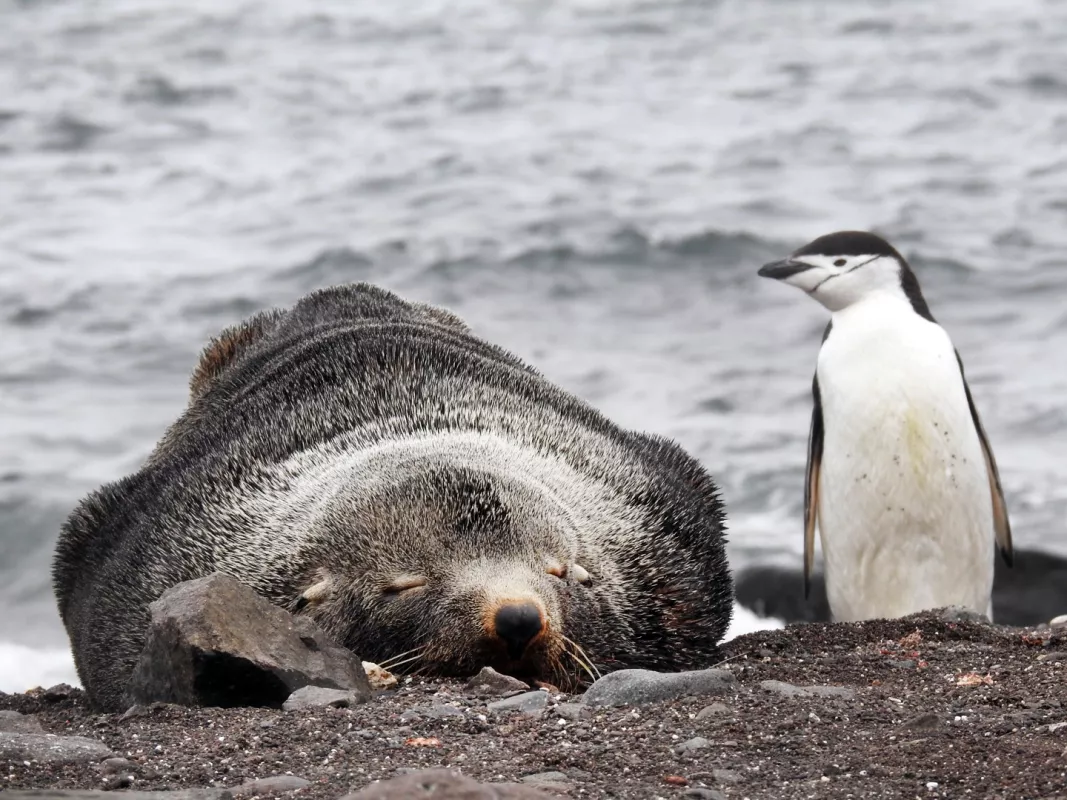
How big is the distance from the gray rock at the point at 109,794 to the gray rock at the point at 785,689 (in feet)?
5.35

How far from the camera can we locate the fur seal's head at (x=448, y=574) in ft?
15.9

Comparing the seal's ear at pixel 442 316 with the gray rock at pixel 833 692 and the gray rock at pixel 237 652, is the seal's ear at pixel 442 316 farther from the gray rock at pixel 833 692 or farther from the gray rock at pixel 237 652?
the gray rock at pixel 833 692

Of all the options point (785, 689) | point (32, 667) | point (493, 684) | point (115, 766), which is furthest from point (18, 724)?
point (32, 667)

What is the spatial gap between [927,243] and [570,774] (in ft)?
46.3

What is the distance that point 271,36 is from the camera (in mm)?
29953

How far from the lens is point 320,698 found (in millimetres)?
4680

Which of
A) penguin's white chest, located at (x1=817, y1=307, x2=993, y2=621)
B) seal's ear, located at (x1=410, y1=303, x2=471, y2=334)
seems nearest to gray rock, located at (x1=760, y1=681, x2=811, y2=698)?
seal's ear, located at (x1=410, y1=303, x2=471, y2=334)

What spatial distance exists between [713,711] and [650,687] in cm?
29

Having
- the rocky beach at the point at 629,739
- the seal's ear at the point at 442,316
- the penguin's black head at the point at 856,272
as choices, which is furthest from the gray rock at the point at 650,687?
the penguin's black head at the point at 856,272

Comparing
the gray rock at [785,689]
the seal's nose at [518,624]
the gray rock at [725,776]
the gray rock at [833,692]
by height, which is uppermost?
the seal's nose at [518,624]

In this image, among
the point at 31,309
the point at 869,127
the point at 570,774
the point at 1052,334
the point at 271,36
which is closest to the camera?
the point at 570,774

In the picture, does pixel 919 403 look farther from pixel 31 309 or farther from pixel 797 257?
pixel 31 309

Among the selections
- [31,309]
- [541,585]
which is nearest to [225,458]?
[541,585]

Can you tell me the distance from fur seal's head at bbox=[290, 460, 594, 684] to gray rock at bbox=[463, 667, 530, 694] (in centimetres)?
10
